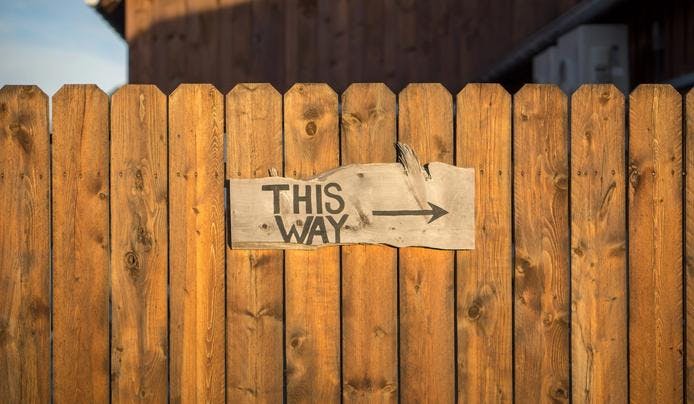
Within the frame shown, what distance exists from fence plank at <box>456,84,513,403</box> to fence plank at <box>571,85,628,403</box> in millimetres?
305

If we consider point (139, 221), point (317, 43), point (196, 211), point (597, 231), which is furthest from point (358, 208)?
point (317, 43)

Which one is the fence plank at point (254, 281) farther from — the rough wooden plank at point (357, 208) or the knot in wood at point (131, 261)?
the knot in wood at point (131, 261)

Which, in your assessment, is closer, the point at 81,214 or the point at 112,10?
the point at 81,214

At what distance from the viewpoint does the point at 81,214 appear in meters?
3.24

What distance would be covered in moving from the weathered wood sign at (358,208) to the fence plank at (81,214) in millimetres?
597

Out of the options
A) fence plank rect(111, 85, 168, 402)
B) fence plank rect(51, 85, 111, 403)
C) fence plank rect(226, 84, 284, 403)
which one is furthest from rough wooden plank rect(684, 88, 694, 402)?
fence plank rect(51, 85, 111, 403)

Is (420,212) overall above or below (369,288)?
above

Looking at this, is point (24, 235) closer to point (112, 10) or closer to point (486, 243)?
point (486, 243)

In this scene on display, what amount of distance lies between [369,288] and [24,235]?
1.54 metres

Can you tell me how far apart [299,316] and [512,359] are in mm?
976

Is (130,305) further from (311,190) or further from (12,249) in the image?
(311,190)

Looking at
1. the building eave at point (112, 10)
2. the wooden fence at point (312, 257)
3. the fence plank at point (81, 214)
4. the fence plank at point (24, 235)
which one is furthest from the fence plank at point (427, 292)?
the building eave at point (112, 10)

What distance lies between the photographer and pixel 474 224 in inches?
128

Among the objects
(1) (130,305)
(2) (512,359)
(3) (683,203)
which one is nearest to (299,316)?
(1) (130,305)
